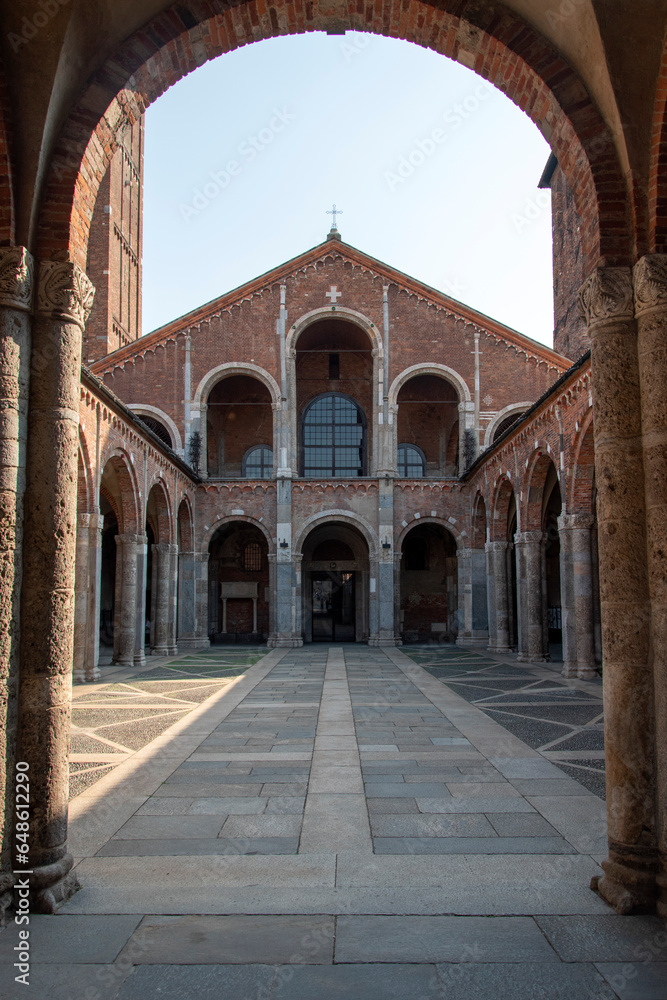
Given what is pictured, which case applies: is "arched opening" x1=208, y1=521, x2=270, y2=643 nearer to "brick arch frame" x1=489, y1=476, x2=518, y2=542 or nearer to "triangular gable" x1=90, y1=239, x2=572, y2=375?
"triangular gable" x1=90, y1=239, x2=572, y2=375

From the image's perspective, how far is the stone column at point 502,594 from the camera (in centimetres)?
2194

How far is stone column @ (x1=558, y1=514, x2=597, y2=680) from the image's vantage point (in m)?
15.4

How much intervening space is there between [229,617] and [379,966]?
89.2 ft

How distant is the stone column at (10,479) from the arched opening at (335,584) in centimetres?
2376

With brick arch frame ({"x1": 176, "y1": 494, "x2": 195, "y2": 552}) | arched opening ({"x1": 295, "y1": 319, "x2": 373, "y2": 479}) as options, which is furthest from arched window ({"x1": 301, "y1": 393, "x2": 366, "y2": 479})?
brick arch frame ({"x1": 176, "y1": 494, "x2": 195, "y2": 552})

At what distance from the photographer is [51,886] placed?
163 inches

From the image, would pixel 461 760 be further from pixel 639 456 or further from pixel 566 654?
pixel 566 654

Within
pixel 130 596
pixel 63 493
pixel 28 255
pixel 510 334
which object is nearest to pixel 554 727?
pixel 63 493

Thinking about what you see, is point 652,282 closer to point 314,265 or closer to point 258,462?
point 314,265

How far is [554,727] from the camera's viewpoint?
32.0ft

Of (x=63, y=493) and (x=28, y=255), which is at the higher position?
(x=28, y=255)

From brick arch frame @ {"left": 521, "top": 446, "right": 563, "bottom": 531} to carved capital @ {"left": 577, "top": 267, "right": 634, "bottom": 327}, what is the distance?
13838 mm

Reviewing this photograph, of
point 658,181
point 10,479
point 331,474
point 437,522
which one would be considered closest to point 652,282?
point 658,181

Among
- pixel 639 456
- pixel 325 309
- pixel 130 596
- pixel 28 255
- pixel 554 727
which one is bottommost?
pixel 554 727
